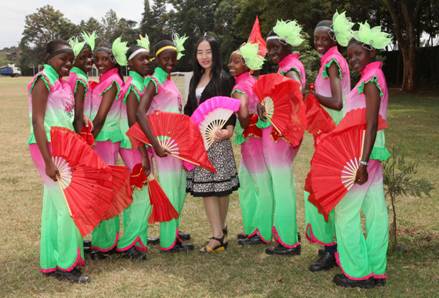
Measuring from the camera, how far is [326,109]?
4.85 meters

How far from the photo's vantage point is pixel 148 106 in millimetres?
4906

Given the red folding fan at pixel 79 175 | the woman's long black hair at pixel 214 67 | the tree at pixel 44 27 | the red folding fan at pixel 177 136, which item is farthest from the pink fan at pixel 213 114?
the tree at pixel 44 27

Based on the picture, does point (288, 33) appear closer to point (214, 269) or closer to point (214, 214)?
point (214, 214)

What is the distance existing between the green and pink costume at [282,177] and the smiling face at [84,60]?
1.77 meters

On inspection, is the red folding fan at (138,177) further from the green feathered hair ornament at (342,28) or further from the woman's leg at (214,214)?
the green feathered hair ornament at (342,28)

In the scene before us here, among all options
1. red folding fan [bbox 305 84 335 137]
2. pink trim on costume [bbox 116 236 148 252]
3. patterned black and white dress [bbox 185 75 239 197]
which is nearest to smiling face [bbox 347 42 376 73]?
red folding fan [bbox 305 84 335 137]

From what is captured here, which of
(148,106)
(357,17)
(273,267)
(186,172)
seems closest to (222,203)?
(186,172)

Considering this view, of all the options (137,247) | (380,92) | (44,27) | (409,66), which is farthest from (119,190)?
(44,27)

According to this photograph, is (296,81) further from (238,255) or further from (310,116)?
(238,255)

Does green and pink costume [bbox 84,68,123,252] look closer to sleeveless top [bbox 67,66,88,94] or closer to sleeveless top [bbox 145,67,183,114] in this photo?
sleeveless top [bbox 67,66,88,94]

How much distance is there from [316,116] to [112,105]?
77.2 inches

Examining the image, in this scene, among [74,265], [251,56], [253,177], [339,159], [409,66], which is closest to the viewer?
[339,159]

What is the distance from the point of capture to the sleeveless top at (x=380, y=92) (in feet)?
13.2

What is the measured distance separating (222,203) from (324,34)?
198cm
